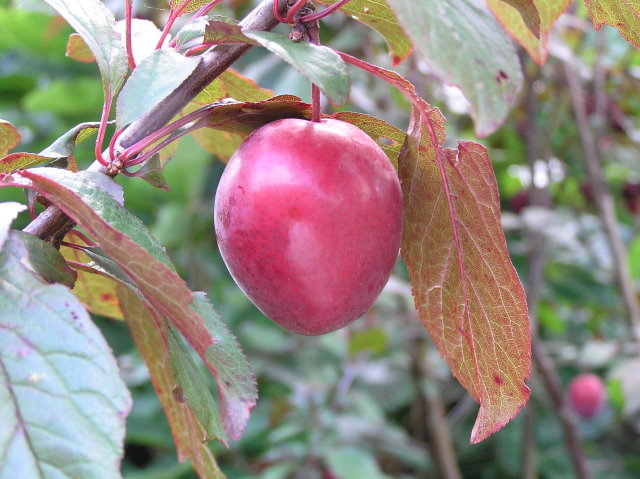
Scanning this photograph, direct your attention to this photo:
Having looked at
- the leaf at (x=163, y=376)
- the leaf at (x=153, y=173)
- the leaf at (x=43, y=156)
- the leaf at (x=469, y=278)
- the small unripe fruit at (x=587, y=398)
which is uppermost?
the leaf at (x=43, y=156)

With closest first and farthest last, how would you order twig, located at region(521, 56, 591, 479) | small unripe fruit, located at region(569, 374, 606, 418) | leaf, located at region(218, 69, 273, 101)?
leaf, located at region(218, 69, 273, 101) < twig, located at region(521, 56, 591, 479) < small unripe fruit, located at region(569, 374, 606, 418)

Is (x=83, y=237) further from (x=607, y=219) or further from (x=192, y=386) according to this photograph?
(x=607, y=219)

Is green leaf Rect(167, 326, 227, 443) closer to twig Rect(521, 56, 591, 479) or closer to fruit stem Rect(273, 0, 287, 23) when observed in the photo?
fruit stem Rect(273, 0, 287, 23)

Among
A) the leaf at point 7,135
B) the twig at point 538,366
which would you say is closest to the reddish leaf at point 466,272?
the leaf at point 7,135

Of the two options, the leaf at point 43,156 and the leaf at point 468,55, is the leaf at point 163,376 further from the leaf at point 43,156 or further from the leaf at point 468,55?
the leaf at point 468,55

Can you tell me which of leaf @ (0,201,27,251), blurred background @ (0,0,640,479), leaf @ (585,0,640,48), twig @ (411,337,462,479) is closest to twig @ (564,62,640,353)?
blurred background @ (0,0,640,479)

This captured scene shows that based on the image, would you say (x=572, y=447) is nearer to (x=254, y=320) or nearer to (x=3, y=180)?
(x=254, y=320)
